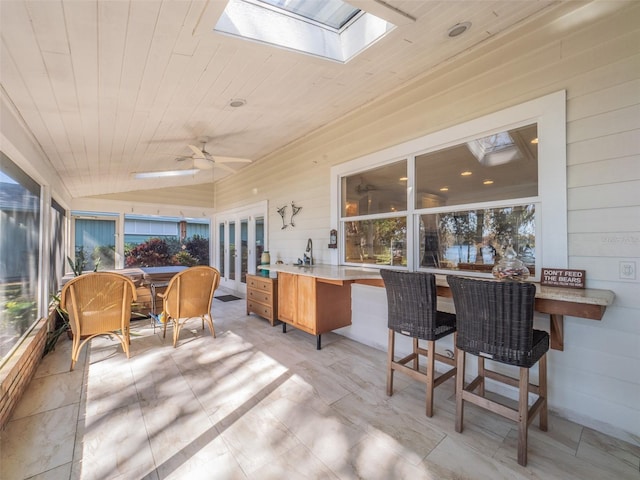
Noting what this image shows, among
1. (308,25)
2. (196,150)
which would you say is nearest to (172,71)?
(308,25)

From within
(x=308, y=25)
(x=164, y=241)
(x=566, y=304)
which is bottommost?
(x=566, y=304)

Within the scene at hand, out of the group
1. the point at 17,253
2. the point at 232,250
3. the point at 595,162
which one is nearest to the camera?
the point at 595,162

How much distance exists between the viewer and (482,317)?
6.03ft

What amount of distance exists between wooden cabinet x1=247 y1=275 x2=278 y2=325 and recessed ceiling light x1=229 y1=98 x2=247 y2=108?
2.35 m

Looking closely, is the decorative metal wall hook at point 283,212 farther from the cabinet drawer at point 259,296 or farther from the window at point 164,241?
the window at point 164,241

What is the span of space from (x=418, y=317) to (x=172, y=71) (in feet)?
9.09

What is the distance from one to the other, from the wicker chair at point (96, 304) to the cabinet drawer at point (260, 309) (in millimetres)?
1775

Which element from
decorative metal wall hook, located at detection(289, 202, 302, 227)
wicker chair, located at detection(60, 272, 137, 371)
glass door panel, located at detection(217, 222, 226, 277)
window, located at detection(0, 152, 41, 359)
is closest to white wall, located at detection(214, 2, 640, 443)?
decorative metal wall hook, located at detection(289, 202, 302, 227)

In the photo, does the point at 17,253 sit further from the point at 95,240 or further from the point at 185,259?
the point at 185,259

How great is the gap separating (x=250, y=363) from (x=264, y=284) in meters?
1.49

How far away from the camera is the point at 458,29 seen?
86.7 inches

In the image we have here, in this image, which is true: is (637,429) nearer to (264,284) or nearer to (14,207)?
(264,284)

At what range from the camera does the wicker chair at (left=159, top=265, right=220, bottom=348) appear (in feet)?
11.5

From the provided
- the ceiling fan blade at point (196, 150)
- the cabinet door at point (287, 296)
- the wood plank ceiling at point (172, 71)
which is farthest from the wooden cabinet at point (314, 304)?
the wood plank ceiling at point (172, 71)
